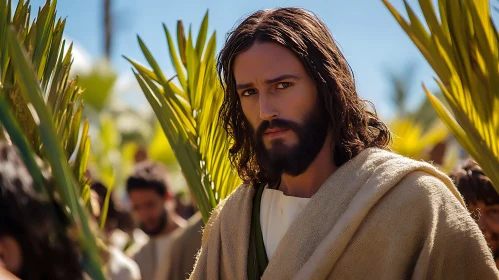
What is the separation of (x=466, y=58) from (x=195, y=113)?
1634 mm

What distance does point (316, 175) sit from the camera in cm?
277

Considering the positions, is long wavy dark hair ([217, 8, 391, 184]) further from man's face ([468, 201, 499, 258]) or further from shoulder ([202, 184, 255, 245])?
man's face ([468, 201, 499, 258])

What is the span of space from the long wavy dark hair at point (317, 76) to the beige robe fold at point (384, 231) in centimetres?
18

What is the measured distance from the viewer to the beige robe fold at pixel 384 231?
7.67 feet

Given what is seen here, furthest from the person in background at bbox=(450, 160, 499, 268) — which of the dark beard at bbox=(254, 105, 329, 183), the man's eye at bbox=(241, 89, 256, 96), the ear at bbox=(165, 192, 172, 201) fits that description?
the ear at bbox=(165, 192, 172, 201)

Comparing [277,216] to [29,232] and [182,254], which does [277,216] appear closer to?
[29,232]

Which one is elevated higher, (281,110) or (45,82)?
(45,82)

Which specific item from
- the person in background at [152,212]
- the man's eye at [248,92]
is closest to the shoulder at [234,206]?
the man's eye at [248,92]

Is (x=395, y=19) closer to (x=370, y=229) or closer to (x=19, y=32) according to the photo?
(x=370, y=229)

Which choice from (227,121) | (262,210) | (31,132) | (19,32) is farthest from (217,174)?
(19,32)

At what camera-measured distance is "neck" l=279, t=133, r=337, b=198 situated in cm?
277

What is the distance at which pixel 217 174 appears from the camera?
3.52 meters

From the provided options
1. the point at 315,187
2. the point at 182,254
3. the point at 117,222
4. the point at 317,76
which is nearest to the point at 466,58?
the point at 317,76

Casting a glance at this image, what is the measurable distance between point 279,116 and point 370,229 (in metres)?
0.52
